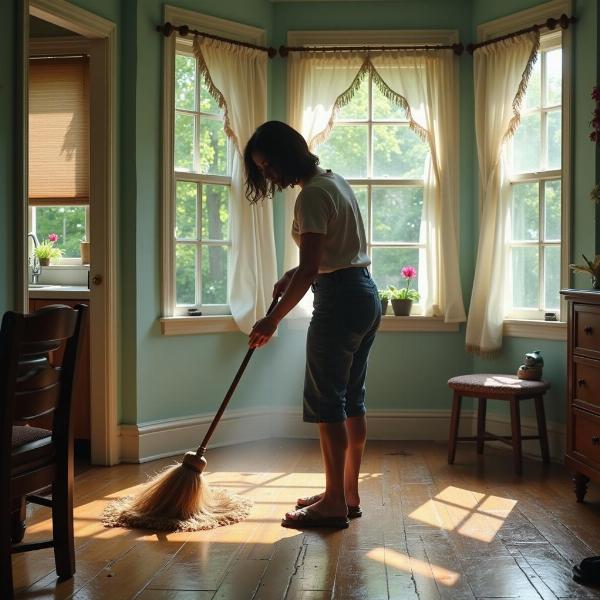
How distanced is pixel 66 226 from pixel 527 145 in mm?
2920

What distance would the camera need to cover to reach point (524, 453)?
4.81 meters

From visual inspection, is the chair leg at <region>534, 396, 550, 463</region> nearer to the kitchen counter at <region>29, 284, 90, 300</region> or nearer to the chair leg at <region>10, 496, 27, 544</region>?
the kitchen counter at <region>29, 284, 90, 300</region>

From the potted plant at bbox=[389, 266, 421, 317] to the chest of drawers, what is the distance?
136 cm

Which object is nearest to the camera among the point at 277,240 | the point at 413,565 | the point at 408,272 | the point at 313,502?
the point at 413,565

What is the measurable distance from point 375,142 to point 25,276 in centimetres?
Result: 249

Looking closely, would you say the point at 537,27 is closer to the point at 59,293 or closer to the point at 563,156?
the point at 563,156

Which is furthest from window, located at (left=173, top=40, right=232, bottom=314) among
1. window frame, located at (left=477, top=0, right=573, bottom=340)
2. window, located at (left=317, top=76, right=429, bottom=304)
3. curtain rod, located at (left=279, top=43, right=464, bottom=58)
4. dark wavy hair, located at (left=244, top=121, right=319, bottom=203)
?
window frame, located at (left=477, top=0, right=573, bottom=340)

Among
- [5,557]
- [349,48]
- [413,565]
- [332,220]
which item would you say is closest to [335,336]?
[332,220]

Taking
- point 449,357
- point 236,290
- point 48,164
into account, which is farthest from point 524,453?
point 48,164

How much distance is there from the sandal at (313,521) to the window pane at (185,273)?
188cm

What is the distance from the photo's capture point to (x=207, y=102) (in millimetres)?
4918

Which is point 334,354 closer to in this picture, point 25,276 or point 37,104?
point 25,276

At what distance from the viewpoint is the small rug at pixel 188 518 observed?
3252 mm

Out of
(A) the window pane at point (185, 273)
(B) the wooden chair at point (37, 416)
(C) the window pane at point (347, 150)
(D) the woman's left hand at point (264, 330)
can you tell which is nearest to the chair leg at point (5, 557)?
(B) the wooden chair at point (37, 416)
